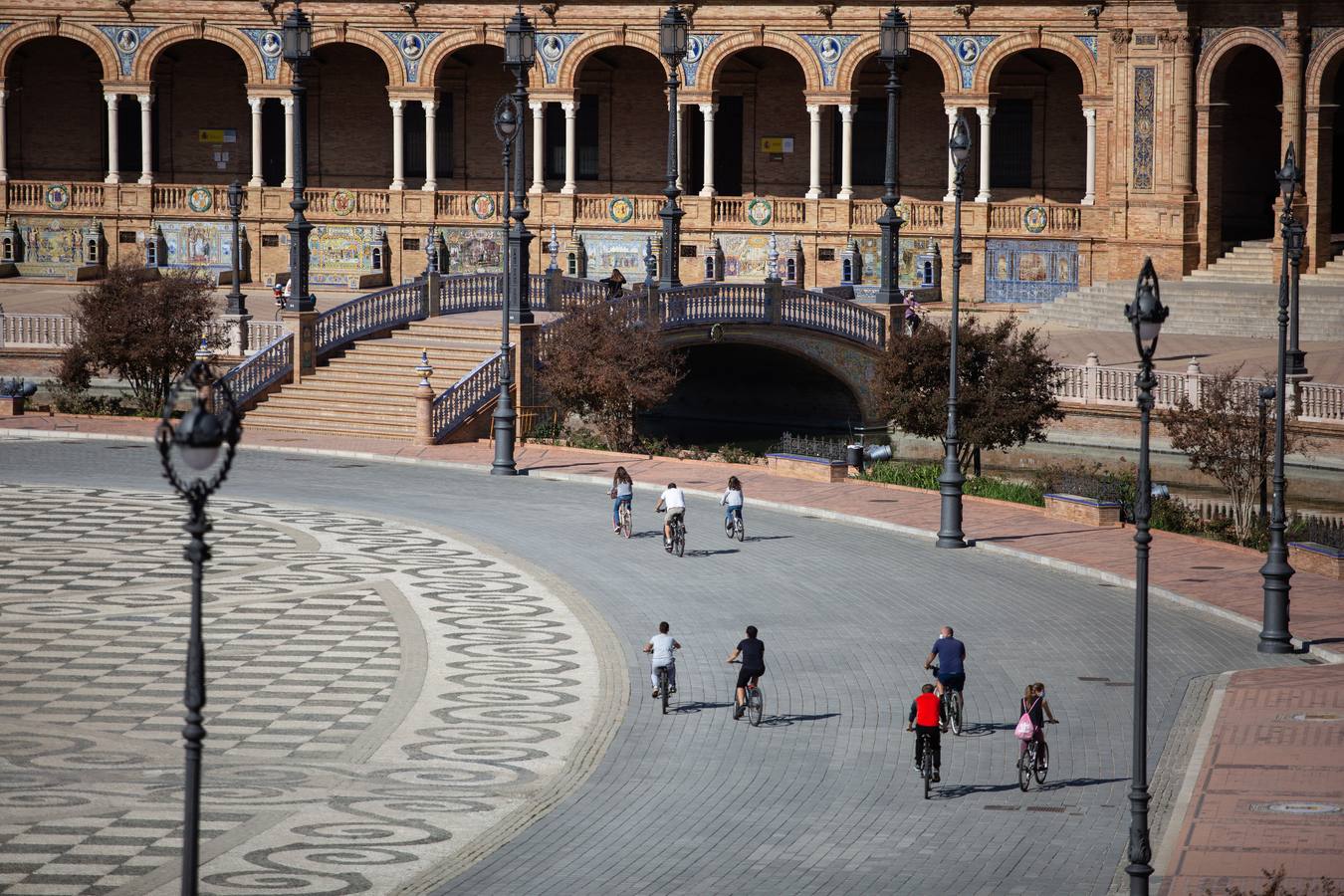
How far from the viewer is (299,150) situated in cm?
4250

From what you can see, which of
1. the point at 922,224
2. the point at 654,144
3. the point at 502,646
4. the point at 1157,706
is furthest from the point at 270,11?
the point at 1157,706

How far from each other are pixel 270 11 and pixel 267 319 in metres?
12.9

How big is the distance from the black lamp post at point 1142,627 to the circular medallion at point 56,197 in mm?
44098

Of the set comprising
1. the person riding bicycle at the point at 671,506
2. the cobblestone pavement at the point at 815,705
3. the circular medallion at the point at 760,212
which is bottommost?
the cobblestone pavement at the point at 815,705

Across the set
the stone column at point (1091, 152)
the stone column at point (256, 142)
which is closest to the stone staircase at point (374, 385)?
the stone column at point (256, 142)

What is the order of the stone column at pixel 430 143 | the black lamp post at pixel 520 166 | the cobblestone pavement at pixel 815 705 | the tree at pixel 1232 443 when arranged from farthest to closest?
1. the stone column at pixel 430 143
2. the black lamp post at pixel 520 166
3. the tree at pixel 1232 443
4. the cobblestone pavement at pixel 815 705

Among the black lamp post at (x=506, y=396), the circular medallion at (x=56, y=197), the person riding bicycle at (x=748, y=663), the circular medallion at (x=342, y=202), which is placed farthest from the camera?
the circular medallion at (x=342, y=202)

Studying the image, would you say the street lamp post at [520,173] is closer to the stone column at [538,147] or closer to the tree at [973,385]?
the tree at [973,385]

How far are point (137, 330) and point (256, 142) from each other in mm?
16855

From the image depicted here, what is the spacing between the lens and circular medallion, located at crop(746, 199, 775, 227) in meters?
56.8

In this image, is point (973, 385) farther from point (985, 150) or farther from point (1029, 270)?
point (985, 150)

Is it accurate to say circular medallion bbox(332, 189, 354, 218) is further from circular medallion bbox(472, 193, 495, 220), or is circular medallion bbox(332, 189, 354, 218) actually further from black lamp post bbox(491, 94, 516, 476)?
black lamp post bbox(491, 94, 516, 476)

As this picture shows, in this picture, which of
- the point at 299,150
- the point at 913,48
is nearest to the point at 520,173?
the point at 299,150

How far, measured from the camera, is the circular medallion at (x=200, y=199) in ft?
188
